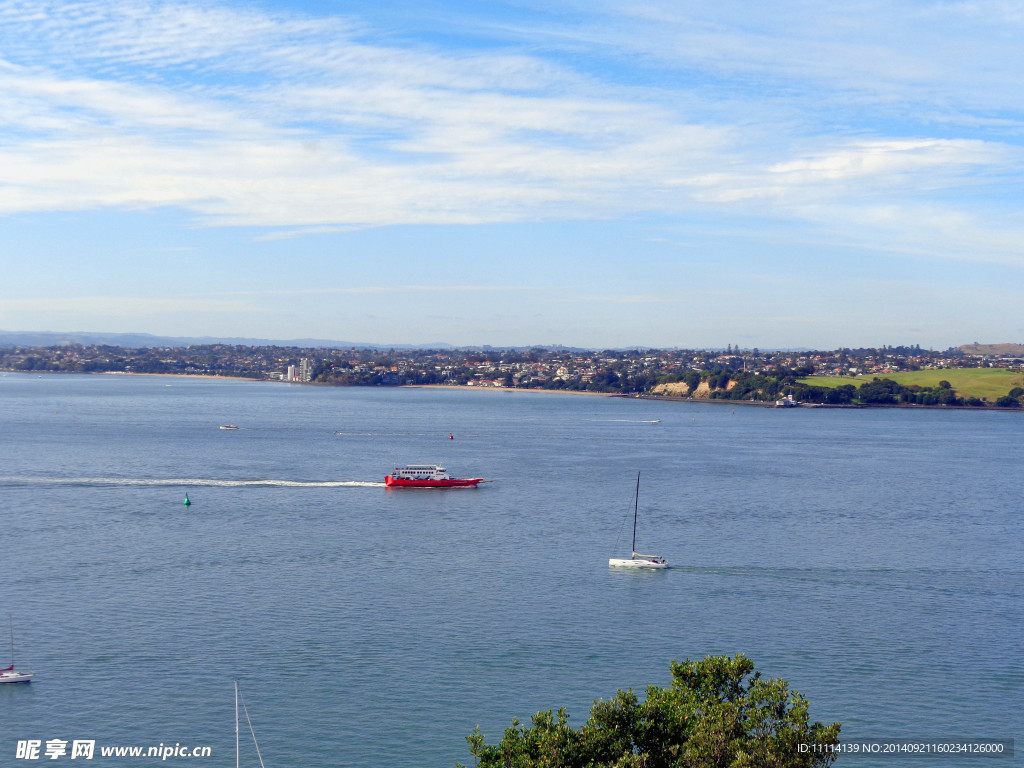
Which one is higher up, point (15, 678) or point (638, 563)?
point (638, 563)

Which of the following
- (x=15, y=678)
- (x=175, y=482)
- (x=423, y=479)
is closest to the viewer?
(x=15, y=678)

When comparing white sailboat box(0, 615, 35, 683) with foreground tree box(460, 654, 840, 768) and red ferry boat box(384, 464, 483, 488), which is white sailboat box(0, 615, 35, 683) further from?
red ferry boat box(384, 464, 483, 488)

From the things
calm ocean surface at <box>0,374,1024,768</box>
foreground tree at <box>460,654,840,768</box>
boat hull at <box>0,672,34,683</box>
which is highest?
foreground tree at <box>460,654,840,768</box>

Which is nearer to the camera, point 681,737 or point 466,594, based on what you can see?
point 681,737

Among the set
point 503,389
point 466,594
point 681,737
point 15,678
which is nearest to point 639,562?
point 466,594

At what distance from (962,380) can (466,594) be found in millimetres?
128865

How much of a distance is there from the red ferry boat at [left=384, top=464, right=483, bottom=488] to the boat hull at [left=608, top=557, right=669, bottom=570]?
20.2 metres

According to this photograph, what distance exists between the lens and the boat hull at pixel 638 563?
111ft

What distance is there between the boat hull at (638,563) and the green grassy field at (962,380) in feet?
371

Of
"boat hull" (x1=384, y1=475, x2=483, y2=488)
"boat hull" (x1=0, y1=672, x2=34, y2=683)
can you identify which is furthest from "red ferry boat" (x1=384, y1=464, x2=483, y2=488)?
"boat hull" (x1=0, y1=672, x2=34, y2=683)

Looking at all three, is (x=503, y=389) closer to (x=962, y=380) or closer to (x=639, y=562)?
(x=962, y=380)

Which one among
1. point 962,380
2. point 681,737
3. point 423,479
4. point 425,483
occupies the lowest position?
point 425,483

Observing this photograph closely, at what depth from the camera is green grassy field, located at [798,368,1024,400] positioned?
135m

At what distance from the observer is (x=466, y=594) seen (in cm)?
3011
